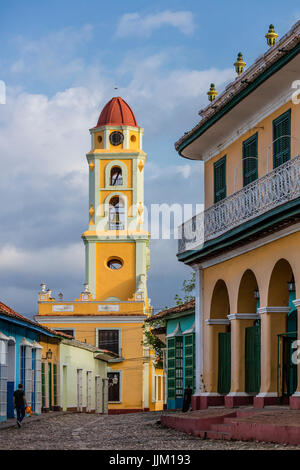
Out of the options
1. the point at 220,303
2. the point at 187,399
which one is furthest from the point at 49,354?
the point at 220,303

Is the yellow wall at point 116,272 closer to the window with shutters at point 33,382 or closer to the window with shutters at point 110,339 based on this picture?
the window with shutters at point 110,339

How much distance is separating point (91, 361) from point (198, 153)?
911 inches

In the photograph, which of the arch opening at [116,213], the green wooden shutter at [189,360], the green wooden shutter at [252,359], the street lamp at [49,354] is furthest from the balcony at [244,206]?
the arch opening at [116,213]

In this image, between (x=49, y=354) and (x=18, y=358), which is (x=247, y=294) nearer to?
(x=18, y=358)

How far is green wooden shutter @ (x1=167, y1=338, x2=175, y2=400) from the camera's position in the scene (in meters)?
28.7

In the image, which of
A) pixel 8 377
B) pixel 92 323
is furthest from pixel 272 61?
pixel 92 323

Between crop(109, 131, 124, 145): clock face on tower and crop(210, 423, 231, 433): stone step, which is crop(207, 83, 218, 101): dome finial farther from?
crop(109, 131, 124, 145): clock face on tower

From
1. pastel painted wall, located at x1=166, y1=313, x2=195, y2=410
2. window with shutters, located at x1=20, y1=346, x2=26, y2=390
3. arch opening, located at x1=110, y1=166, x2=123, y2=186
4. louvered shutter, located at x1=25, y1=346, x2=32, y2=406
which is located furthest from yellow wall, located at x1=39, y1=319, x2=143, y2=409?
window with shutters, located at x1=20, y1=346, x2=26, y2=390

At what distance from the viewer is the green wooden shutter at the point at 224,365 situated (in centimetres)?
2189

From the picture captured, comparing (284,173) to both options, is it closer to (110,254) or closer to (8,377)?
(8,377)

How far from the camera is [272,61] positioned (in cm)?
1731

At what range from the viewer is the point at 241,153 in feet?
68.8

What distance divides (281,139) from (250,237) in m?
1.94

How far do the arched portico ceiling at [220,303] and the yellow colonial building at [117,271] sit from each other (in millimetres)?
34106
